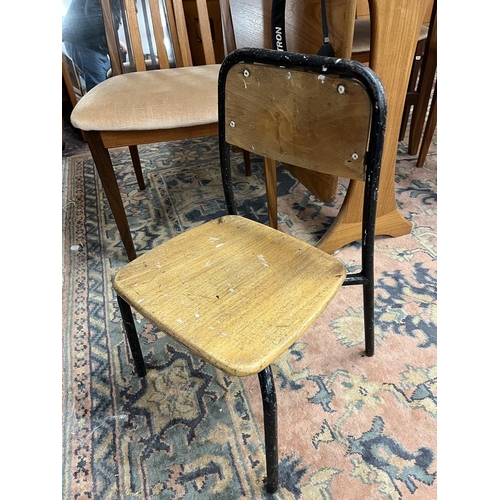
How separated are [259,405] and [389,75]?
3.01ft

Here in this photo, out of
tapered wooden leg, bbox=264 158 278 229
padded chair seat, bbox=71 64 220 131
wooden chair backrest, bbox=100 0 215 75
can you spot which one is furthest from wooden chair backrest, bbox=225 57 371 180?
wooden chair backrest, bbox=100 0 215 75

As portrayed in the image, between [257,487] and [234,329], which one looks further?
[257,487]

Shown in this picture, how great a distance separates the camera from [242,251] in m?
0.79

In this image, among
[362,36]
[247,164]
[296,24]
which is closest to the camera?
[296,24]

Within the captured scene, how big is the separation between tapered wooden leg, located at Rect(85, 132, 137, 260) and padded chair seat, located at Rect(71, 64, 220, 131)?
4cm

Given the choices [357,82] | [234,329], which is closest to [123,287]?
[234,329]

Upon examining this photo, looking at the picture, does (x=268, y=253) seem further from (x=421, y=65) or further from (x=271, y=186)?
(x=421, y=65)

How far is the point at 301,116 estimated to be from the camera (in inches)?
27.4

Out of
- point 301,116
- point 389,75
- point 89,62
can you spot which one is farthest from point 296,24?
point 89,62

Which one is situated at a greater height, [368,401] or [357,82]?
[357,82]

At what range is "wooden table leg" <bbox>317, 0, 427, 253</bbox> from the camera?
0.95 metres

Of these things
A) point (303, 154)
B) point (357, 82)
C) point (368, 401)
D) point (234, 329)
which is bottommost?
point (368, 401)

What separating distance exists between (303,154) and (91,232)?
112cm
